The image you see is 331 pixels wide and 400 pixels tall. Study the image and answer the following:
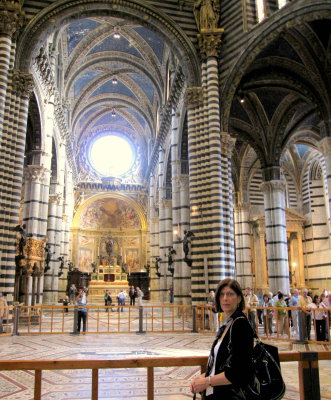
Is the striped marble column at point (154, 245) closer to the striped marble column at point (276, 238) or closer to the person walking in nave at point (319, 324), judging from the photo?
the striped marble column at point (276, 238)

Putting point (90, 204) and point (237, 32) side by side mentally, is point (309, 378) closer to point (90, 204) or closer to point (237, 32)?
point (237, 32)

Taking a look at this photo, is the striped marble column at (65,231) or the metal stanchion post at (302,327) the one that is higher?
the striped marble column at (65,231)

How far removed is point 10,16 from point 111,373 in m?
13.9

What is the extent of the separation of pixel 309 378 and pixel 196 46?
16934 millimetres

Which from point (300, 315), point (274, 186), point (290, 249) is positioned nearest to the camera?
point (300, 315)

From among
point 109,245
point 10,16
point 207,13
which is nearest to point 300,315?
point 207,13

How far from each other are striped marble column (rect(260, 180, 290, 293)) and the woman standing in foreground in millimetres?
21169

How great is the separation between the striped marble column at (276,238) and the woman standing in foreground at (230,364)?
2117 centimetres

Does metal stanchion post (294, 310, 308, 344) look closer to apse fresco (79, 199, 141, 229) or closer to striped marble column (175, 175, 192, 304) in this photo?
striped marble column (175, 175, 192, 304)

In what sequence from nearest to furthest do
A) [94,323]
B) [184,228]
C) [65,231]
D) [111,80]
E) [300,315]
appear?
1. [300,315]
2. [94,323]
3. [184,228]
4. [65,231]
5. [111,80]

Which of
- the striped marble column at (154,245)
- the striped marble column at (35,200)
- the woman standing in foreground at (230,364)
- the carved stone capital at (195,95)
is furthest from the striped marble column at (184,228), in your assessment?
the woman standing in foreground at (230,364)

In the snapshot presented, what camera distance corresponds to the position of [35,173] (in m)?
19.8

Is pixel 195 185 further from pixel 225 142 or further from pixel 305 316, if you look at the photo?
pixel 305 316

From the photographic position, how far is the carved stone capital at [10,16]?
1485 centimetres
